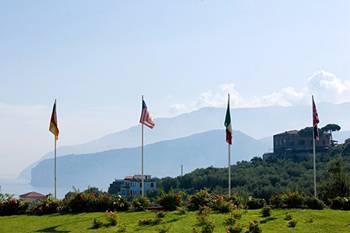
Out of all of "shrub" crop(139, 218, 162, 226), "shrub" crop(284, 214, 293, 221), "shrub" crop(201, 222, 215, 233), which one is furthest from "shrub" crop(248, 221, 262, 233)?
"shrub" crop(139, 218, 162, 226)

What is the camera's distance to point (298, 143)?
362 ft

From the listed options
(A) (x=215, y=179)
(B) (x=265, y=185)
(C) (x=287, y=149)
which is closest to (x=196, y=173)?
(A) (x=215, y=179)

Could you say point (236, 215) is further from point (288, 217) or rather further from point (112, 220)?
point (112, 220)

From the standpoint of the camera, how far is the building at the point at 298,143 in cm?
10119

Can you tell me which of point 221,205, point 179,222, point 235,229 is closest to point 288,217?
point 235,229

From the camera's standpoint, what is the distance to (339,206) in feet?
69.8

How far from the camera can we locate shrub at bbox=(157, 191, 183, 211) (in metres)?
22.1

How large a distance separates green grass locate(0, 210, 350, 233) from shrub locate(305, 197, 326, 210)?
988 mm

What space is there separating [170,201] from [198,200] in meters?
1.02

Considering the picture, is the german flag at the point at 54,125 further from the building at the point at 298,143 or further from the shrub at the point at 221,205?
the building at the point at 298,143

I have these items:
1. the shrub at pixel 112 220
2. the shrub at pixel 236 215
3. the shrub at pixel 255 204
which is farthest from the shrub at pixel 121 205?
the shrub at pixel 236 215

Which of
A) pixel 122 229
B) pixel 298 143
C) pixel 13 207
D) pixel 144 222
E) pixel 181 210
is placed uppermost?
pixel 298 143

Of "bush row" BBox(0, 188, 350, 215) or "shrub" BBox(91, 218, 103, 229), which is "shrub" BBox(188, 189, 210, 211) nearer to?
"bush row" BBox(0, 188, 350, 215)

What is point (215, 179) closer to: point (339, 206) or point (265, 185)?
point (265, 185)
